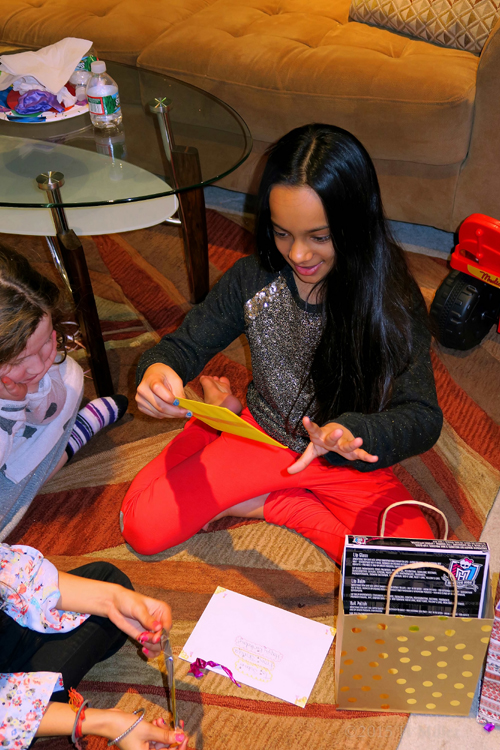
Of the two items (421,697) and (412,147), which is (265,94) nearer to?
(412,147)

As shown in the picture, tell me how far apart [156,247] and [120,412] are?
2.67ft

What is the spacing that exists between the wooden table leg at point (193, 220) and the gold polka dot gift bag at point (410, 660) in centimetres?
107

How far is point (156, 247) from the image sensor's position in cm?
242

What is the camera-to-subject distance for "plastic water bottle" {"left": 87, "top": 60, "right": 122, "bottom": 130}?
5.69ft

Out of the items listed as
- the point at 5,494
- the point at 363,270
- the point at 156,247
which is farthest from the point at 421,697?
the point at 156,247

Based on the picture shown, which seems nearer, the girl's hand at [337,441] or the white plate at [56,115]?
A: the girl's hand at [337,441]

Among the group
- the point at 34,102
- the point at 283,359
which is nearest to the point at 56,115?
the point at 34,102

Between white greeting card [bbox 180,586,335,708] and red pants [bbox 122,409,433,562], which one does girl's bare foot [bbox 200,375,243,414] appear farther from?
white greeting card [bbox 180,586,335,708]

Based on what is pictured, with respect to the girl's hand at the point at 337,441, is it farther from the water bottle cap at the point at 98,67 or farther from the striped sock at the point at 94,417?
the water bottle cap at the point at 98,67

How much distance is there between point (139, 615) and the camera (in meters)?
1.15

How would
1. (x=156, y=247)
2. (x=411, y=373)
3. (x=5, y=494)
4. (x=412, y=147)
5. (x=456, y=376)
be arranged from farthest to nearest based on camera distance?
(x=156, y=247)
(x=412, y=147)
(x=456, y=376)
(x=5, y=494)
(x=411, y=373)

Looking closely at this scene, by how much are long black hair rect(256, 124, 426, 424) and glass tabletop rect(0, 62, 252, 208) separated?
0.48 m

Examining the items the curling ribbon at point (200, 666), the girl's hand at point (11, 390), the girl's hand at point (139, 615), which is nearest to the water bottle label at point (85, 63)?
the girl's hand at point (11, 390)

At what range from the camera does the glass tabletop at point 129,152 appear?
5.34 ft
